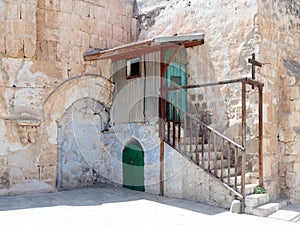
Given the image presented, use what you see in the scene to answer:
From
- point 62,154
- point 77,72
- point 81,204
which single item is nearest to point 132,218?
point 81,204

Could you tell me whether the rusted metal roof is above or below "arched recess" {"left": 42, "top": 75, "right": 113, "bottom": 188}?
above

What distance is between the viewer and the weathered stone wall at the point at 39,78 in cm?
784

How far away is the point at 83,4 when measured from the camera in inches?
354

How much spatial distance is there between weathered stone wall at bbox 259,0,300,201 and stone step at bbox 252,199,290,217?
372mm

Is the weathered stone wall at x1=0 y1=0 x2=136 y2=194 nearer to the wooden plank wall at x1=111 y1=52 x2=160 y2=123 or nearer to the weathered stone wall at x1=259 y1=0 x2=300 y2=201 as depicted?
the wooden plank wall at x1=111 y1=52 x2=160 y2=123

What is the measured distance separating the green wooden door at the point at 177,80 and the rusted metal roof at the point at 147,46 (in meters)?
0.59

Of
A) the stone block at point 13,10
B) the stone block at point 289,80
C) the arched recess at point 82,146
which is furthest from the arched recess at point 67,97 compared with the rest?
the stone block at point 289,80

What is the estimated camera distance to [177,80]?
28.3 feet

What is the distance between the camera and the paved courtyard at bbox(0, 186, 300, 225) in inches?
223

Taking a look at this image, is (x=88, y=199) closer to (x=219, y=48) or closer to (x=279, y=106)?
(x=219, y=48)

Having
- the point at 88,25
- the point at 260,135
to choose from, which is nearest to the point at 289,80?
the point at 260,135

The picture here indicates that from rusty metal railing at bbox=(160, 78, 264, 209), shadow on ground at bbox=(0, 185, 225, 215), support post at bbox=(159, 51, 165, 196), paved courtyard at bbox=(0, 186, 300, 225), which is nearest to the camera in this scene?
paved courtyard at bbox=(0, 186, 300, 225)

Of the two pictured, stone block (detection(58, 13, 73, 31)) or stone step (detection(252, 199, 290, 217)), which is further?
stone block (detection(58, 13, 73, 31))

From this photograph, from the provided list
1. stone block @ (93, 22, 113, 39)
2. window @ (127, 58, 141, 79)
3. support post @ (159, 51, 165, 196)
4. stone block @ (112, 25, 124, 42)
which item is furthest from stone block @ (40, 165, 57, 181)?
stone block @ (112, 25, 124, 42)
